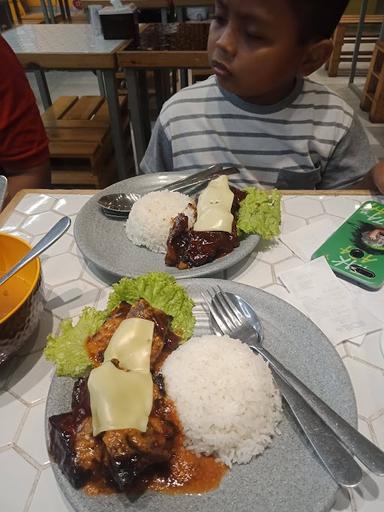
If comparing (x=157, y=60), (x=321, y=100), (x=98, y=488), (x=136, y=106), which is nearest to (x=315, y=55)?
(x=321, y=100)

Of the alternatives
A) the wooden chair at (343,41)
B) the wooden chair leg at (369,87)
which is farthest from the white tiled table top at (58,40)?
the wooden chair at (343,41)

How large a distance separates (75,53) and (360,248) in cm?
247

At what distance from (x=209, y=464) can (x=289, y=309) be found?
15.8 inches

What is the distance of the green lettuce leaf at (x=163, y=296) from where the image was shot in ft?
3.28

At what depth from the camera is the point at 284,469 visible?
0.73 metres

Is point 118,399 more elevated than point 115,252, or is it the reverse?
point 118,399

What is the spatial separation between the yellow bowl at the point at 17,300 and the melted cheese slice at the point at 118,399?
21cm

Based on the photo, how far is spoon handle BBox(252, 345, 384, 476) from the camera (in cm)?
68

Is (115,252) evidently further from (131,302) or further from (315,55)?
(315,55)

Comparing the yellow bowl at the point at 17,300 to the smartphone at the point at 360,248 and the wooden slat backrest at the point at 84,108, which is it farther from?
the wooden slat backrest at the point at 84,108

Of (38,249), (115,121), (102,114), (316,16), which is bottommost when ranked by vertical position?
(102,114)

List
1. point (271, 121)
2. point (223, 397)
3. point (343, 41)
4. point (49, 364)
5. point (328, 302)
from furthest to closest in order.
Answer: point (343, 41)
point (271, 121)
point (328, 302)
point (49, 364)
point (223, 397)

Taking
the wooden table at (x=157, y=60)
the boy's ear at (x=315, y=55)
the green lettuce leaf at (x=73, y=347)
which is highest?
the boy's ear at (x=315, y=55)

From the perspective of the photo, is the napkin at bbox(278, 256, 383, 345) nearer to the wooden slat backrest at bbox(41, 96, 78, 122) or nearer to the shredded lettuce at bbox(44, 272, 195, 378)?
the shredded lettuce at bbox(44, 272, 195, 378)
